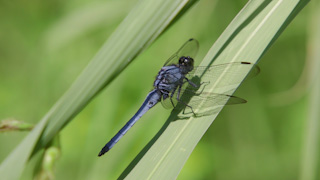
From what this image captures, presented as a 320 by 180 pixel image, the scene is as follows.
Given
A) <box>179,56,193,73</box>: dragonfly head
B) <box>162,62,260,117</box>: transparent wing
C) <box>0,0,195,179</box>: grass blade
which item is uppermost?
<box>179,56,193,73</box>: dragonfly head

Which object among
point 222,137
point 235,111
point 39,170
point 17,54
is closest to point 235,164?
point 222,137

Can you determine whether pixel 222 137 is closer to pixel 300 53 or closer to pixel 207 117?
pixel 300 53

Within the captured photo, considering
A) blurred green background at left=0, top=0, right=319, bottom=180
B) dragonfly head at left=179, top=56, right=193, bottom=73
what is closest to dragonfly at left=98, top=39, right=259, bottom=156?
dragonfly head at left=179, top=56, right=193, bottom=73

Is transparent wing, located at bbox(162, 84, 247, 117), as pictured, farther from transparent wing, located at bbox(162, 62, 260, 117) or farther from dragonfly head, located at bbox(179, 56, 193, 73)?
dragonfly head, located at bbox(179, 56, 193, 73)

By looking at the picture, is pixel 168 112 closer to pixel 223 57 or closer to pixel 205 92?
pixel 205 92

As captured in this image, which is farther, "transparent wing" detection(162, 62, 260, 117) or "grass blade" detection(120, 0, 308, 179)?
"transparent wing" detection(162, 62, 260, 117)

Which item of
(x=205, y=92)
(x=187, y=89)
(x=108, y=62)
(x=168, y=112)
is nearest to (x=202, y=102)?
(x=205, y=92)
